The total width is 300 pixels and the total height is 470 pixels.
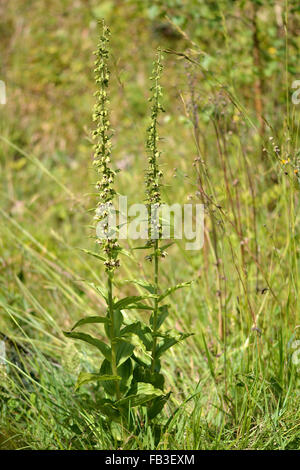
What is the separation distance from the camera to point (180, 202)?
295cm

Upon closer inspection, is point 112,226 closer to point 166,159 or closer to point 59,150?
point 166,159

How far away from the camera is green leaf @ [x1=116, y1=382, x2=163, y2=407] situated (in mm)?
1477

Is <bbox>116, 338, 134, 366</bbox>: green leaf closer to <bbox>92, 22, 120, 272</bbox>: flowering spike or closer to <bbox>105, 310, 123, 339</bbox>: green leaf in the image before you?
<bbox>105, 310, 123, 339</bbox>: green leaf

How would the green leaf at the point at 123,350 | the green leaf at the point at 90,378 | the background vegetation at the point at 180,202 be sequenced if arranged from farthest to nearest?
the background vegetation at the point at 180,202 → the green leaf at the point at 123,350 → the green leaf at the point at 90,378

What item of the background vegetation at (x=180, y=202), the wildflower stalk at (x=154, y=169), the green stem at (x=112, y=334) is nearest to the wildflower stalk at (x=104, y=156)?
the green stem at (x=112, y=334)

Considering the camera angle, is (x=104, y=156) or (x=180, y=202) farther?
(x=180, y=202)

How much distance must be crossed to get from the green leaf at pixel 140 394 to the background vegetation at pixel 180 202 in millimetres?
97

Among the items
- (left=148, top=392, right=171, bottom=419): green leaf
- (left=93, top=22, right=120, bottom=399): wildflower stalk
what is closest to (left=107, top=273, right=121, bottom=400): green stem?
(left=93, top=22, right=120, bottom=399): wildflower stalk

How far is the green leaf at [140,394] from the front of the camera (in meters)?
1.48

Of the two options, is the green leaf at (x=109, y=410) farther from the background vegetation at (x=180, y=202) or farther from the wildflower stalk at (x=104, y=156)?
the wildflower stalk at (x=104, y=156)

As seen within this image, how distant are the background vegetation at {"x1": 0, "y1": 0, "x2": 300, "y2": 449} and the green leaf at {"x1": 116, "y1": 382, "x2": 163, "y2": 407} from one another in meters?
0.10

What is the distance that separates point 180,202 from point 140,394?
1566mm

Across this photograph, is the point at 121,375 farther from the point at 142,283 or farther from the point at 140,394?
the point at 142,283

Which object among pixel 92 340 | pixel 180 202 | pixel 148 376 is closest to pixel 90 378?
pixel 92 340
